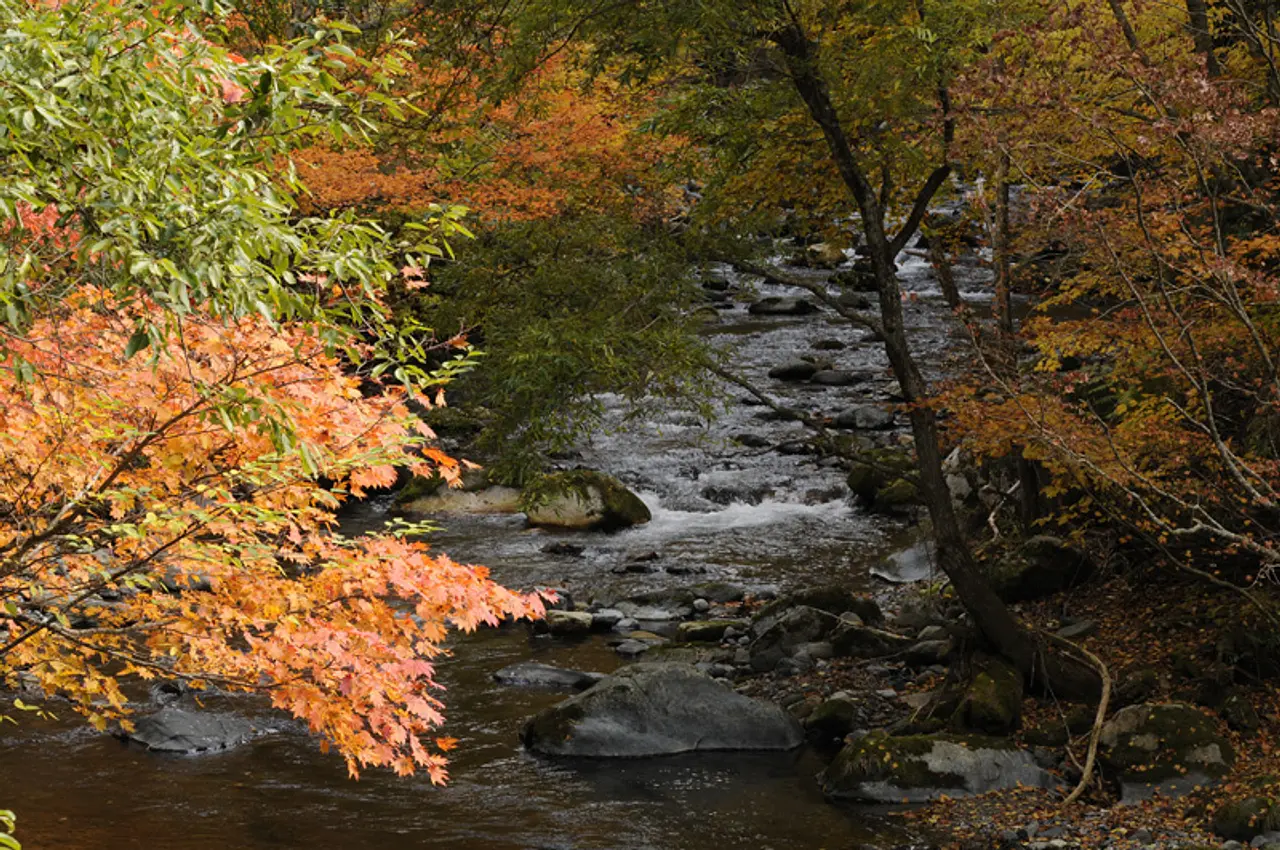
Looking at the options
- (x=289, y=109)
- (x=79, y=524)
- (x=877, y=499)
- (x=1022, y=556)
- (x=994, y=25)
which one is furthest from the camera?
(x=877, y=499)

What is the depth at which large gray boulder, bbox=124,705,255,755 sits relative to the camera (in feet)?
35.4

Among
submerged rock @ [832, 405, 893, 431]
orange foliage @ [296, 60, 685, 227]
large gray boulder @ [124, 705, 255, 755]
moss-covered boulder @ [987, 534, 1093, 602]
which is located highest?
orange foliage @ [296, 60, 685, 227]

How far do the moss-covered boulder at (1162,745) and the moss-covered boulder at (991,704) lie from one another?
0.85 meters

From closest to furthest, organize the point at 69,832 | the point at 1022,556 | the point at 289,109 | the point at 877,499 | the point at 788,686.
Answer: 1. the point at 289,109
2. the point at 69,832
3. the point at 788,686
4. the point at 1022,556
5. the point at 877,499

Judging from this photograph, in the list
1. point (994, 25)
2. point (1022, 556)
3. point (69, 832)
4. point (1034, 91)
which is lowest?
point (69, 832)

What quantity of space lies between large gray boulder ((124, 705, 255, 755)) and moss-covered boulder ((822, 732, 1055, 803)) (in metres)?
5.68

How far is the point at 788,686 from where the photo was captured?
A: 12.5m

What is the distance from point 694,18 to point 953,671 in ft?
21.9

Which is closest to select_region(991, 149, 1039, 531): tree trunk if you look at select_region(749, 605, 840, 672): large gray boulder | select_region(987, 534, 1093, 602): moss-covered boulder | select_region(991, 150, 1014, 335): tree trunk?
select_region(991, 150, 1014, 335): tree trunk

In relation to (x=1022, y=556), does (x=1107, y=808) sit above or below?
below

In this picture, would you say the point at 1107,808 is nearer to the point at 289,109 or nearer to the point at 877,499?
the point at 289,109

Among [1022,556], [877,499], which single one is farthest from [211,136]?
[877,499]

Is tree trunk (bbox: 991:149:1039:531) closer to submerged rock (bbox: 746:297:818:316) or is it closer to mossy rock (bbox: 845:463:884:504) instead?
mossy rock (bbox: 845:463:884:504)

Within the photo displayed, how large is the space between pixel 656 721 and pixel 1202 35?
8.30m
